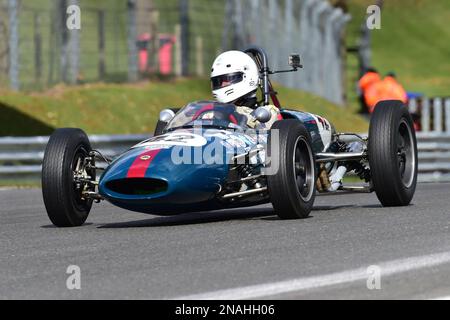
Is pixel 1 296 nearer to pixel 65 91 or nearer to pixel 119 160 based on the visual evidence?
pixel 119 160

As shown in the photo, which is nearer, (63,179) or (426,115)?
(63,179)

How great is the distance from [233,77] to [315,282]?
483 centimetres

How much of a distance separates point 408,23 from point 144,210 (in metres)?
62.6

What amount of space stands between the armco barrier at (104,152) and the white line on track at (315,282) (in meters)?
10.9

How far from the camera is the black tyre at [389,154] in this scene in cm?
998

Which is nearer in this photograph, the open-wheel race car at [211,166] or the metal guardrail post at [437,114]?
the open-wheel race car at [211,166]

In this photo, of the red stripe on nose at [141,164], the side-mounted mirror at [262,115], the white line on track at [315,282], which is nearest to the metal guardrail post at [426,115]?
the side-mounted mirror at [262,115]

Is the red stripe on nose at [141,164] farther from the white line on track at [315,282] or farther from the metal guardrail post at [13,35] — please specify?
the metal guardrail post at [13,35]

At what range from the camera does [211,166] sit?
9.05m

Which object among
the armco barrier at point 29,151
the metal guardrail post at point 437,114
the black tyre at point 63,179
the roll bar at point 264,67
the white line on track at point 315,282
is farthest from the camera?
the metal guardrail post at point 437,114

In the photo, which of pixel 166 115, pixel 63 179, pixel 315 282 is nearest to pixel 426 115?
pixel 166 115

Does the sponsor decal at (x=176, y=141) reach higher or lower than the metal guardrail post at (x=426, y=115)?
higher

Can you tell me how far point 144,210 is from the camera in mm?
9125

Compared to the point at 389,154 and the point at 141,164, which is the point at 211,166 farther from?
the point at 389,154
